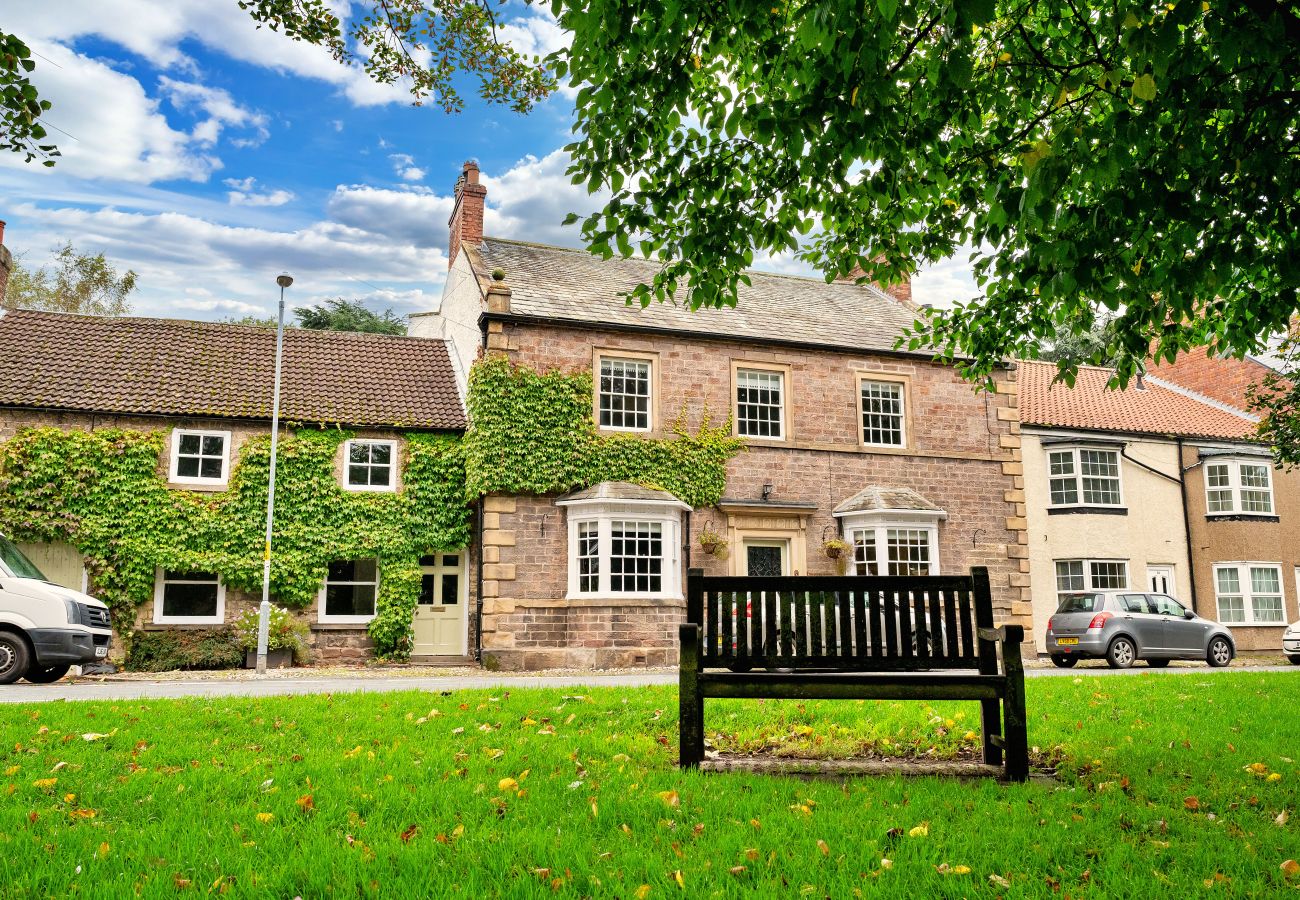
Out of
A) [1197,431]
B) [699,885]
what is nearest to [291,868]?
[699,885]

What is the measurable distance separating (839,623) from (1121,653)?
53.3 feet

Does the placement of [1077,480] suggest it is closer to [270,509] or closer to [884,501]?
[884,501]

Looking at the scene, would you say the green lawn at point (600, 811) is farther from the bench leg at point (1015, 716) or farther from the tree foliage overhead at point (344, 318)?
the tree foliage overhead at point (344, 318)

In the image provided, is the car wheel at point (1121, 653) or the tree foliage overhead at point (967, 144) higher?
the tree foliage overhead at point (967, 144)

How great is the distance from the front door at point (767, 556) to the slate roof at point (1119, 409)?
8387mm

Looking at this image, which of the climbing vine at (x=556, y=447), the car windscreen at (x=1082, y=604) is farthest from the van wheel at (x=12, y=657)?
the car windscreen at (x=1082, y=604)

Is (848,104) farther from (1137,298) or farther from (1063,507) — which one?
(1063,507)

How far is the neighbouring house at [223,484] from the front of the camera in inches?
760

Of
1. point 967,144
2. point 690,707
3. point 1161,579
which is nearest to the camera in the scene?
point 690,707

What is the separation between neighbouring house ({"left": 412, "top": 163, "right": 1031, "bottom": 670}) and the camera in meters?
19.8

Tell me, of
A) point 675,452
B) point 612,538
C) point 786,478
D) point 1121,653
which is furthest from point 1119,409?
point 612,538

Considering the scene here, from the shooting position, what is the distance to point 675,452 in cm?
2106

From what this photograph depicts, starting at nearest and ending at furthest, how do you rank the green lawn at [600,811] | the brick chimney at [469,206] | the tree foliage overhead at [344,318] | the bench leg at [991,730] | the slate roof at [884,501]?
the green lawn at [600,811], the bench leg at [991,730], the slate roof at [884,501], the brick chimney at [469,206], the tree foliage overhead at [344,318]

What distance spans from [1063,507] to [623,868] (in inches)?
954
